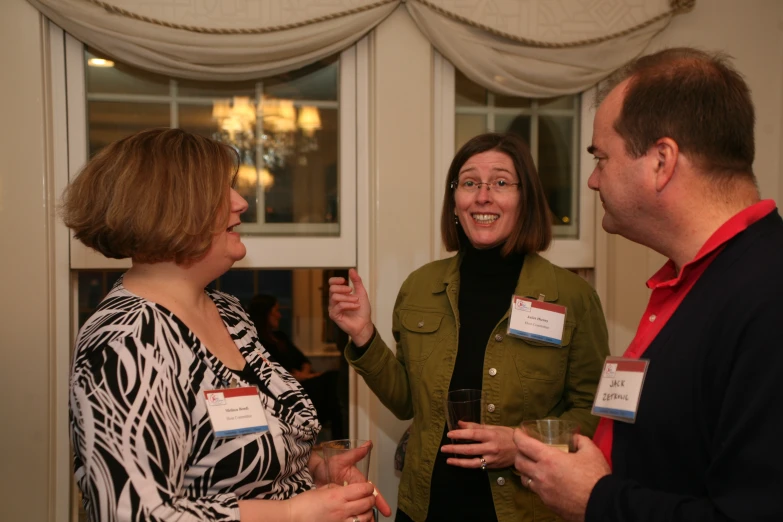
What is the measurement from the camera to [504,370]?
1.95 metres

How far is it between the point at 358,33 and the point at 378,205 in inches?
28.6

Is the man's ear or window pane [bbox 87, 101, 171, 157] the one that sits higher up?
window pane [bbox 87, 101, 171, 157]

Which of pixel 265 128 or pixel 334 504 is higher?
pixel 265 128

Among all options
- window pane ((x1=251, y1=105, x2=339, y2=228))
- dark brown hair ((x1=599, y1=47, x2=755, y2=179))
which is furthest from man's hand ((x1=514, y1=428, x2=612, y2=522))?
window pane ((x1=251, y1=105, x2=339, y2=228))

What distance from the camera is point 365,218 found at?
9.54 feet

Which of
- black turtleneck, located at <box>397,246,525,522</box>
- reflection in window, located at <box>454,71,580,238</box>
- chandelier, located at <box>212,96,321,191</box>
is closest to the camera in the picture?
black turtleneck, located at <box>397,246,525,522</box>

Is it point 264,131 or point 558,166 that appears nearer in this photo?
point 264,131

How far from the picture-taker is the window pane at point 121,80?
281 centimetres

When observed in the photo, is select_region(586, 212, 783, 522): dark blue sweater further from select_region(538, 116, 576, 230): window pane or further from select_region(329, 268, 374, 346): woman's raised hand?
select_region(538, 116, 576, 230): window pane

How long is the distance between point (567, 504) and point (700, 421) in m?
0.29

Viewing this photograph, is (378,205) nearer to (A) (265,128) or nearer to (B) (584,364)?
(A) (265,128)

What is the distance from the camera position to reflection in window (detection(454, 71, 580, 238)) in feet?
10.0

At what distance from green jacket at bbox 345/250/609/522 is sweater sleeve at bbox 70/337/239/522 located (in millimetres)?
813

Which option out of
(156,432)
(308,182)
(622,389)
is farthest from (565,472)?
(308,182)
